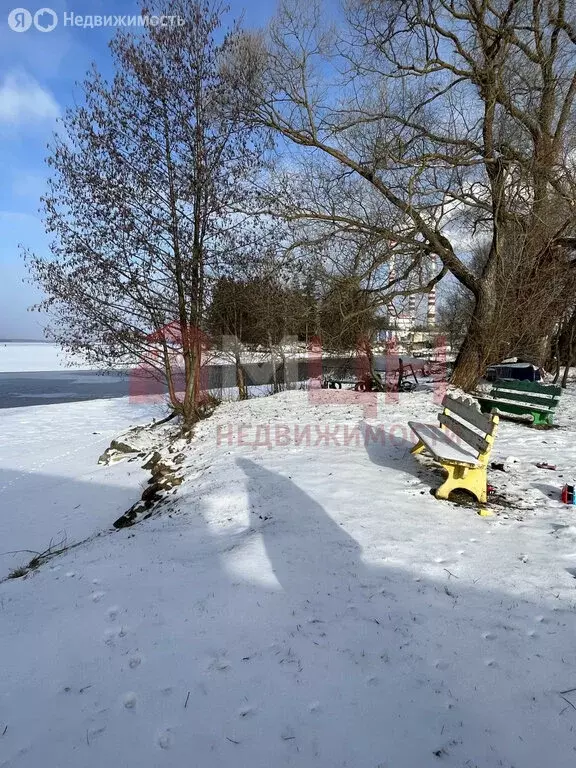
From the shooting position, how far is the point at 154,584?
3.48 metres

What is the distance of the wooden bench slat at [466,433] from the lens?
4719 mm

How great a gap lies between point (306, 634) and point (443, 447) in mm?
2933

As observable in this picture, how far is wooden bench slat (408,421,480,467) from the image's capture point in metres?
4.70

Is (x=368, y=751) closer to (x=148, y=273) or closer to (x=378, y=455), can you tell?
(x=378, y=455)

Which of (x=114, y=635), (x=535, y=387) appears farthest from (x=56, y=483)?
(x=535, y=387)

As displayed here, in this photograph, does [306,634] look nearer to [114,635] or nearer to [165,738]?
[165,738]

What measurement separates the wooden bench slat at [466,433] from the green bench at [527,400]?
2462 mm

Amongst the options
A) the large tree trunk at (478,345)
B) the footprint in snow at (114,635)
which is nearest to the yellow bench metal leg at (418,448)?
the footprint in snow at (114,635)

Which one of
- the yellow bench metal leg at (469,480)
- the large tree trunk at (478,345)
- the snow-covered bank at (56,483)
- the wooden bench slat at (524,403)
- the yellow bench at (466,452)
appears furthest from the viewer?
the large tree trunk at (478,345)

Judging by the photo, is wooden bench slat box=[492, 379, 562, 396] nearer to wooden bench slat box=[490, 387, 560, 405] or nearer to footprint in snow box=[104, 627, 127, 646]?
wooden bench slat box=[490, 387, 560, 405]

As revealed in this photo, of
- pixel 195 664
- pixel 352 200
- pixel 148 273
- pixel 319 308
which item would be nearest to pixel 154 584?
pixel 195 664

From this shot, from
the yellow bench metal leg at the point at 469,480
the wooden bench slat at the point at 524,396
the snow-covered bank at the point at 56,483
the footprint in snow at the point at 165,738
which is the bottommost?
the snow-covered bank at the point at 56,483

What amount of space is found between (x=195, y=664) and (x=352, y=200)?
1114 cm

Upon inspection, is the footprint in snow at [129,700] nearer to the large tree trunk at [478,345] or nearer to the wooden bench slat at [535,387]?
the wooden bench slat at [535,387]
